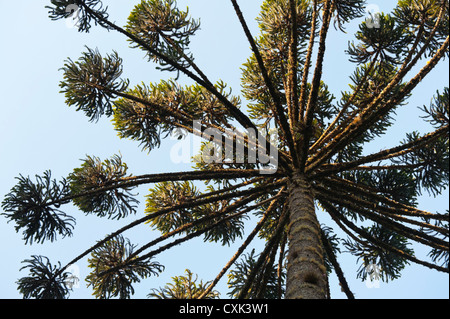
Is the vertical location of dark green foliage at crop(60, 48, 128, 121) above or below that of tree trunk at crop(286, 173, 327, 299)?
above

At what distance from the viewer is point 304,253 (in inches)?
140

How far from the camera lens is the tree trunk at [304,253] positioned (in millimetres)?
3188

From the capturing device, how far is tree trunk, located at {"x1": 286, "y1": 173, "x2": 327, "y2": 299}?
10.5 ft

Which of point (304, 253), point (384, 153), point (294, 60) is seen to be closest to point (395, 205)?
point (384, 153)

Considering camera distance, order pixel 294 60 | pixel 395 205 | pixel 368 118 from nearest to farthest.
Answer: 1. pixel 368 118
2. pixel 294 60
3. pixel 395 205

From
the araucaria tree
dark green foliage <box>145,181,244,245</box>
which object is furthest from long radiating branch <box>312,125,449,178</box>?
dark green foliage <box>145,181,244,245</box>

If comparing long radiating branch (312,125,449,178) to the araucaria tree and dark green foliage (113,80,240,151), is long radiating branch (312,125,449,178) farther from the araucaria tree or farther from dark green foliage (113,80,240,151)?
dark green foliage (113,80,240,151)

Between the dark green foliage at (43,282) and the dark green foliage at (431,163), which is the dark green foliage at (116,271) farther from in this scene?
the dark green foliage at (431,163)

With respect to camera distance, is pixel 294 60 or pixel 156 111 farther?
pixel 156 111

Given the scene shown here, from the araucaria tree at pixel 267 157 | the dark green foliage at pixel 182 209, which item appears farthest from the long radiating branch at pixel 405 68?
the dark green foliage at pixel 182 209

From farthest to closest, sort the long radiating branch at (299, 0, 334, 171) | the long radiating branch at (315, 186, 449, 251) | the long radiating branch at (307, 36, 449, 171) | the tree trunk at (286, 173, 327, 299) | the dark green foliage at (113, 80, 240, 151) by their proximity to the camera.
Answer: the dark green foliage at (113, 80, 240, 151) → the long radiating branch at (315, 186, 449, 251) → the long radiating branch at (299, 0, 334, 171) → the long radiating branch at (307, 36, 449, 171) → the tree trunk at (286, 173, 327, 299)

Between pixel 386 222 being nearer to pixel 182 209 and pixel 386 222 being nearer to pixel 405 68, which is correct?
pixel 405 68

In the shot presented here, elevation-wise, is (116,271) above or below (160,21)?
below
